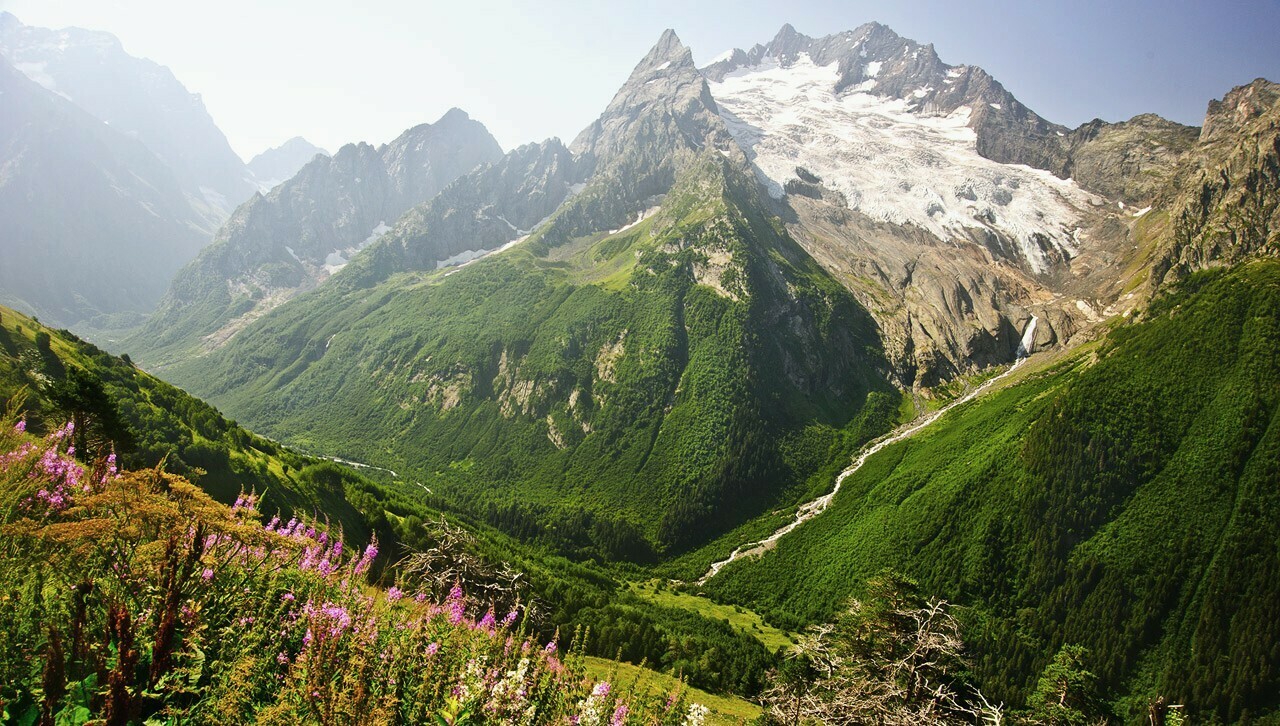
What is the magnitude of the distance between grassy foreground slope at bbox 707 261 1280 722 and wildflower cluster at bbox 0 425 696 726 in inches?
4223

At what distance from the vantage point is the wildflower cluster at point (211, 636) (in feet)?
14.8

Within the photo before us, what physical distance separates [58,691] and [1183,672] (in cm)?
13929

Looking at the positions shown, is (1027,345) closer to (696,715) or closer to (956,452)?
(956,452)

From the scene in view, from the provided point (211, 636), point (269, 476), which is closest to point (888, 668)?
point (211, 636)

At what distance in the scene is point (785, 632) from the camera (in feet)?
319

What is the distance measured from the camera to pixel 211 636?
6.70 metres

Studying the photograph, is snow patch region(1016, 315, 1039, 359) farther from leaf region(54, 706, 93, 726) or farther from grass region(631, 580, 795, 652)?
leaf region(54, 706, 93, 726)

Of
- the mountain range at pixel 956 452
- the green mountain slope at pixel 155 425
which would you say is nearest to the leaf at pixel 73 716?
the green mountain slope at pixel 155 425

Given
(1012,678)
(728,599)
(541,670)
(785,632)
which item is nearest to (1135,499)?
(1012,678)

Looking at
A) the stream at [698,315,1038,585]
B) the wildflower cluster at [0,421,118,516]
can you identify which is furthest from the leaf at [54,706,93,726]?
the stream at [698,315,1038,585]

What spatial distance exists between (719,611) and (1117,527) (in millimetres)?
84458

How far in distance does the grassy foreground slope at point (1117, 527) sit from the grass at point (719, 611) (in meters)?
4.79

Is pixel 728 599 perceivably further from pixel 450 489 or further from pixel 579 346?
pixel 579 346

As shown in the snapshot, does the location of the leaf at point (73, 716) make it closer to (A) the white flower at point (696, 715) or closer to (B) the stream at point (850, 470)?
(A) the white flower at point (696, 715)
